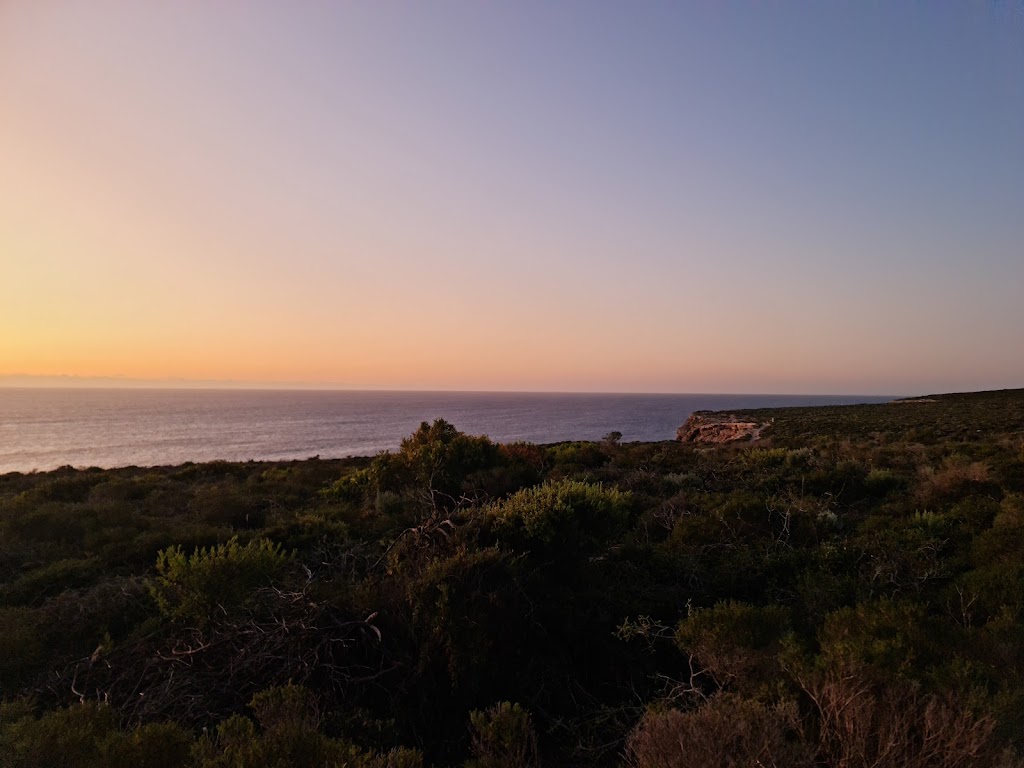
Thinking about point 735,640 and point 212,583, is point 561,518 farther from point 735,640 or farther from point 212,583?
point 212,583

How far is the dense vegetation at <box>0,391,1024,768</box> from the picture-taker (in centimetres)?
312

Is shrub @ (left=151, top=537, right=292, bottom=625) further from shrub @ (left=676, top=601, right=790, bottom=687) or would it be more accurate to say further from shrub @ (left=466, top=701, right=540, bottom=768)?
shrub @ (left=676, top=601, right=790, bottom=687)

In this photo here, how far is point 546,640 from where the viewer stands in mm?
4973

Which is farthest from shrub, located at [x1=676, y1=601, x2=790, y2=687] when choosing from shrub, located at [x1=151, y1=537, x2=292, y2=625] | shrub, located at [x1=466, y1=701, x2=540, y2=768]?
shrub, located at [x1=151, y1=537, x2=292, y2=625]

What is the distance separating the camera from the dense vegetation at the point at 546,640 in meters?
3.12

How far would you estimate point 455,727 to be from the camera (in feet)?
13.8

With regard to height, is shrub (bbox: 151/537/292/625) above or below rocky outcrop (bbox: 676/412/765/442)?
above

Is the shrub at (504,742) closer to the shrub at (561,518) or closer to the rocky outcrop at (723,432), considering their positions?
the shrub at (561,518)

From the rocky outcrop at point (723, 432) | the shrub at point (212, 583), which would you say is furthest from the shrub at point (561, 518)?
the rocky outcrop at point (723, 432)

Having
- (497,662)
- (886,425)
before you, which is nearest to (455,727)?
(497,662)

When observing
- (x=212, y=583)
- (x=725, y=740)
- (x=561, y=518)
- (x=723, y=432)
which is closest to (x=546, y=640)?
(x=561, y=518)

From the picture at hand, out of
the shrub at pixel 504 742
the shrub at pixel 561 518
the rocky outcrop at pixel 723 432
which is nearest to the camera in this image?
the shrub at pixel 504 742

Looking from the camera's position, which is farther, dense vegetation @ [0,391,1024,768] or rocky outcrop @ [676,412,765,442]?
rocky outcrop @ [676,412,765,442]

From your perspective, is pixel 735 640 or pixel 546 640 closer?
pixel 735 640
